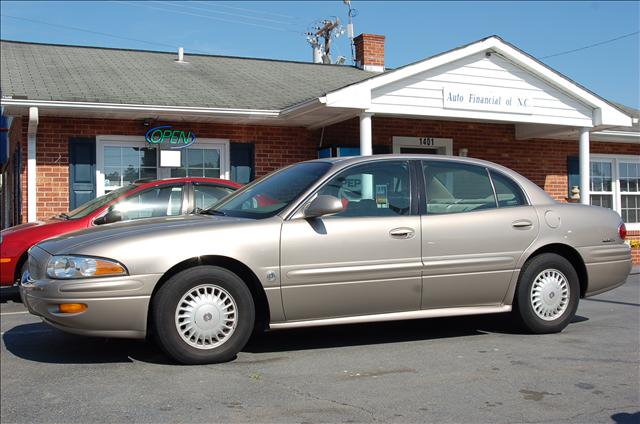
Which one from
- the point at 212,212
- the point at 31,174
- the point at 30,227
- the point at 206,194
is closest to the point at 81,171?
the point at 31,174

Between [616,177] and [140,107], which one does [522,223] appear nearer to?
[140,107]

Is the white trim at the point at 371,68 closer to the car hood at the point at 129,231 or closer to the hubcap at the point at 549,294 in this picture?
the hubcap at the point at 549,294

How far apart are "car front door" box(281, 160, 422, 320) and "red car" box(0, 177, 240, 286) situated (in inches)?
123

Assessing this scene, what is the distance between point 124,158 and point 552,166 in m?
9.18

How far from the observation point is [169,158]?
11.6 metres

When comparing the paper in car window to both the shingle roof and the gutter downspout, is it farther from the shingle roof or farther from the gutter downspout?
the gutter downspout

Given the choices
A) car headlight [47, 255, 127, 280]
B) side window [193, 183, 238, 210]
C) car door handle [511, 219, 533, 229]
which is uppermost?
side window [193, 183, 238, 210]

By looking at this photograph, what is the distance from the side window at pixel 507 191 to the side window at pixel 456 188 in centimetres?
6

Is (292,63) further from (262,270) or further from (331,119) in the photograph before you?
(262,270)

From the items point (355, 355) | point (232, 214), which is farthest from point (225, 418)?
point (232, 214)

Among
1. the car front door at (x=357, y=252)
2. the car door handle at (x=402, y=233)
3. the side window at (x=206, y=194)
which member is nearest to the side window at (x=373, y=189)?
the car front door at (x=357, y=252)

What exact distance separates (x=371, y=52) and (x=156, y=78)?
261 inches

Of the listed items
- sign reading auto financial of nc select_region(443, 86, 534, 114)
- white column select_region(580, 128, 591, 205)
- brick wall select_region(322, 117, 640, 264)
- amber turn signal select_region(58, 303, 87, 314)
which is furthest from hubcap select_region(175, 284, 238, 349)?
white column select_region(580, 128, 591, 205)

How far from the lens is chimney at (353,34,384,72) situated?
17578 millimetres
